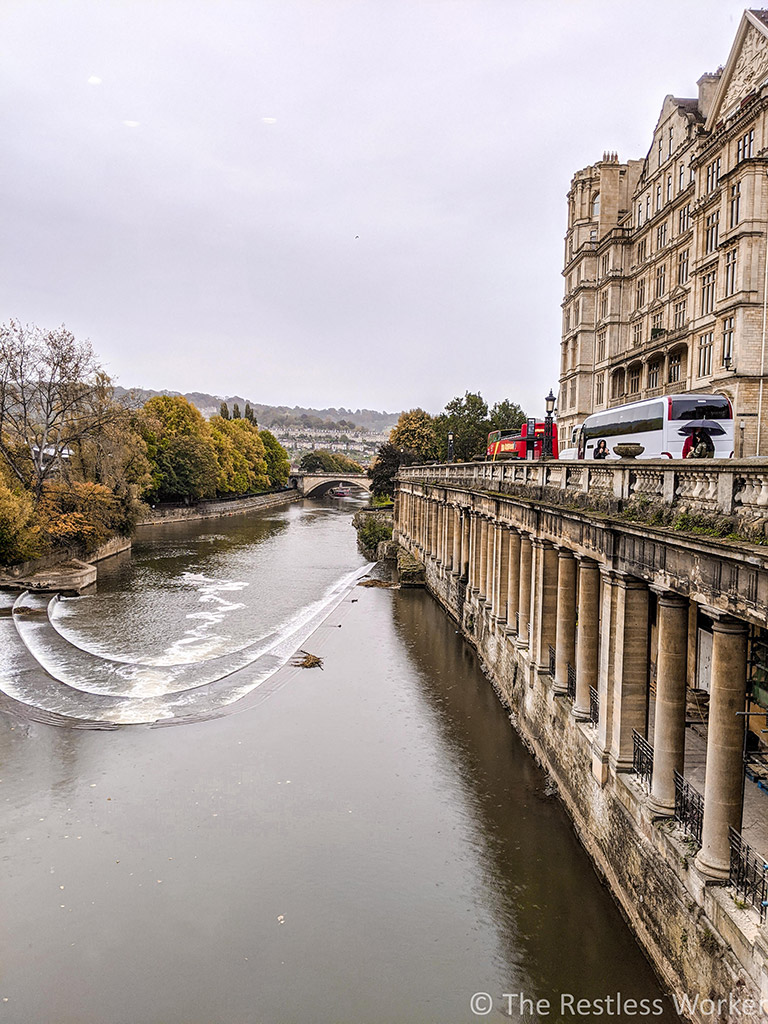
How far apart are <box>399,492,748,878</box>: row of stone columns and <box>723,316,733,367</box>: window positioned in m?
16.7

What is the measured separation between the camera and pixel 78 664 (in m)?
25.1

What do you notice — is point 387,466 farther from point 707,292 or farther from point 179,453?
point 707,292

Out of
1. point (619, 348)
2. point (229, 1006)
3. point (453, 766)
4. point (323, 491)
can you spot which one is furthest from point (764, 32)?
point (323, 491)

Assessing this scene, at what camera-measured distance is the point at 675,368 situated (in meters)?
39.6

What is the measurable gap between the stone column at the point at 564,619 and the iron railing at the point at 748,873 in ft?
23.1

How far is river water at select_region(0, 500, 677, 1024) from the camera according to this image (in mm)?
10023

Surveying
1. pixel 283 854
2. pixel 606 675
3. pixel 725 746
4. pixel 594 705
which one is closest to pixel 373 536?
pixel 594 705

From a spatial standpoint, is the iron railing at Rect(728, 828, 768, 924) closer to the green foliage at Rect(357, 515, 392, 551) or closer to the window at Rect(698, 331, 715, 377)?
the window at Rect(698, 331, 715, 377)

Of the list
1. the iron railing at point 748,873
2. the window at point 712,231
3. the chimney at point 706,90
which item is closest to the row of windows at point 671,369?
the window at point 712,231

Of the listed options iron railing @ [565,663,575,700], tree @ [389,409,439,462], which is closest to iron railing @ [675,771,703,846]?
iron railing @ [565,663,575,700]

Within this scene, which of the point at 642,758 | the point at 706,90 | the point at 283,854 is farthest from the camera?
the point at 706,90

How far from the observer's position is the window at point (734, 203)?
31547 mm

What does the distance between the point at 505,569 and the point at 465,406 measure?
5649cm

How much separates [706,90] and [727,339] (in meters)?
17.8
